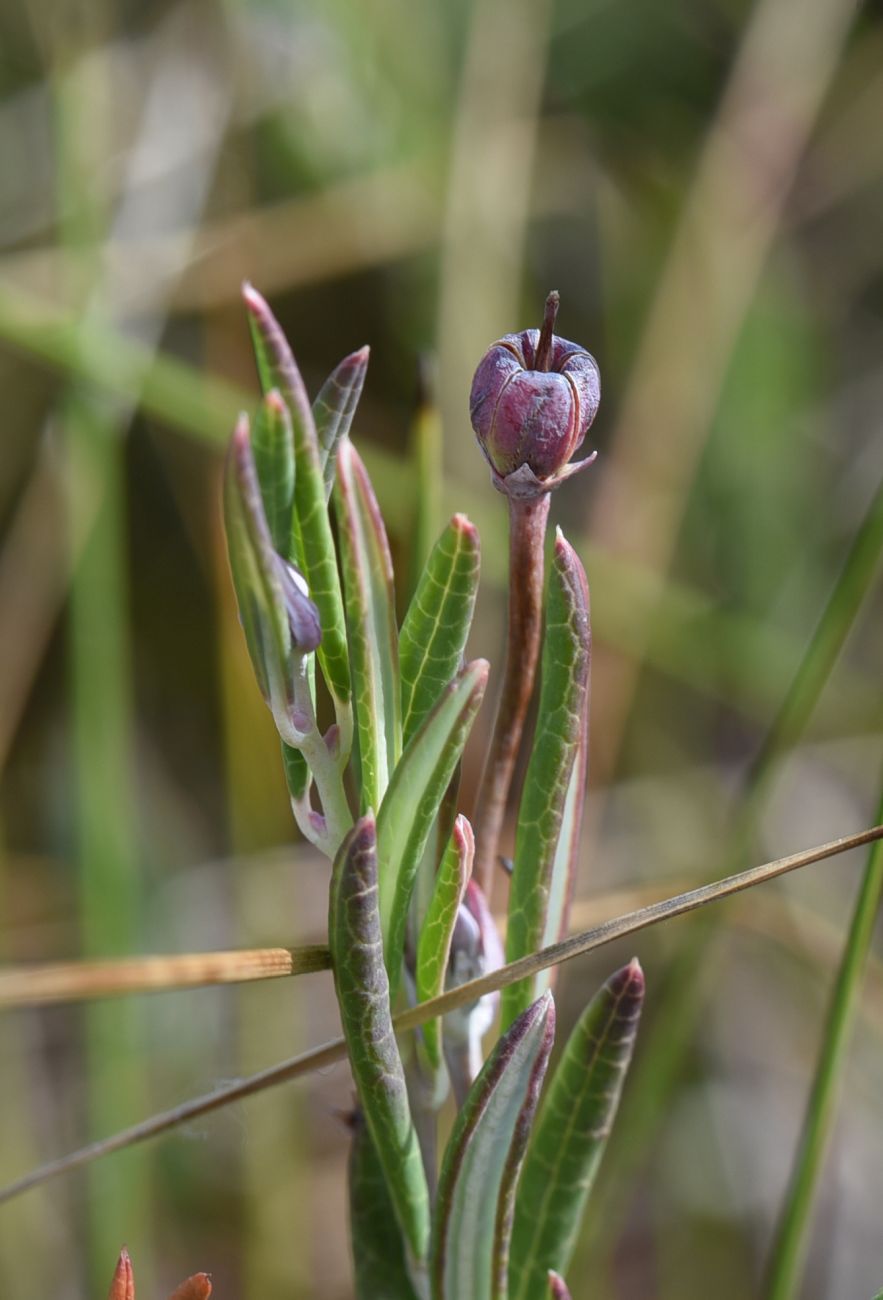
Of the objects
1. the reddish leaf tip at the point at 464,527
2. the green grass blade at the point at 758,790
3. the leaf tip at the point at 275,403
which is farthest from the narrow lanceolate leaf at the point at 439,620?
the green grass blade at the point at 758,790

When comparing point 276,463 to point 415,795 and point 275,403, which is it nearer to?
point 275,403

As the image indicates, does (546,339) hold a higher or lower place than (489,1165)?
higher

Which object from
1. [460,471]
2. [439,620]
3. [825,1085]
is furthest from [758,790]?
[460,471]

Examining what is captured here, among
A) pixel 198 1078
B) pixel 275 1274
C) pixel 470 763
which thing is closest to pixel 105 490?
pixel 470 763

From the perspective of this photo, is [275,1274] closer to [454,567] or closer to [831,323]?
[454,567]

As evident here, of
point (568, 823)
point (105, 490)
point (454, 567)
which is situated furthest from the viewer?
point (105, 490)

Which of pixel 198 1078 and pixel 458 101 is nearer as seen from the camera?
pixel 198 1078
